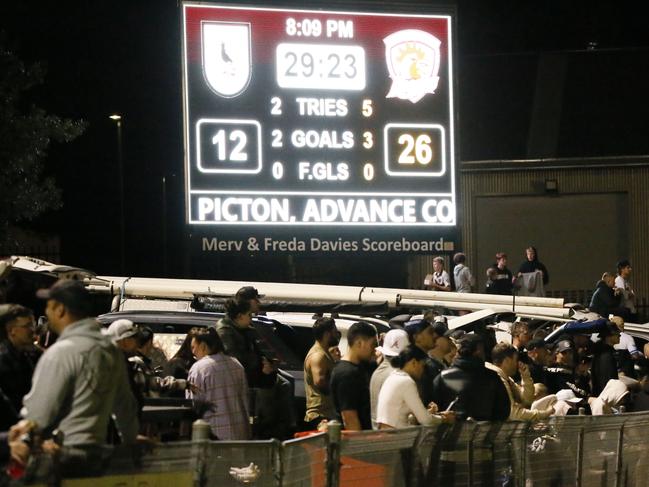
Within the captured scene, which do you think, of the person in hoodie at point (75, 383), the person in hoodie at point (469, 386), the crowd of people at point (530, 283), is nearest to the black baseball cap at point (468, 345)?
the person in hoodie at point (469, 386)

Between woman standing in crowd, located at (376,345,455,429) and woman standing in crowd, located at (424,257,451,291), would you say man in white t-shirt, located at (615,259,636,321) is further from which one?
woman standing in crowd, located at (376,345,455,429)

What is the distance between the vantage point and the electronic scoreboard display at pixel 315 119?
639 inches

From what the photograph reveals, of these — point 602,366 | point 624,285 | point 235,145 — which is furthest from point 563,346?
point 624,285

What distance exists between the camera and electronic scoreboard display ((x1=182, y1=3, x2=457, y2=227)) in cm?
1622

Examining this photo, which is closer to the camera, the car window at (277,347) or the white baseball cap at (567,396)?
the car window at (277,347)

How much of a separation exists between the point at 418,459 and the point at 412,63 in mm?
9929

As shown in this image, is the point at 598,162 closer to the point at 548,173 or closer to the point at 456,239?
the point at 548,173

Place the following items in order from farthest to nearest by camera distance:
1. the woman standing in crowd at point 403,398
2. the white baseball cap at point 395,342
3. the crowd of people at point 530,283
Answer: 1. the crowd of people at point 530,283
2. the white baseball cap at point 395,342
3. the woman standing in crowd at point 403,398

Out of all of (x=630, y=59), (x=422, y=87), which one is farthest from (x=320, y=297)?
(x=630, y=59)

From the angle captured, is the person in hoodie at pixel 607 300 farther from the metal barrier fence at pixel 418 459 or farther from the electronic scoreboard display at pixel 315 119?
the metal barrier fence at pixel 418 459

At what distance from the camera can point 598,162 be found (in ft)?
96.1

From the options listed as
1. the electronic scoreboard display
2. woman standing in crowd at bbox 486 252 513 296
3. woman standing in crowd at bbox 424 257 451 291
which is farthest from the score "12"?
woman standing in crowd at bbox 486 252 513 296

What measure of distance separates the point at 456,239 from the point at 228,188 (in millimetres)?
3057

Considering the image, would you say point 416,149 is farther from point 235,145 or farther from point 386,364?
point 386,364
